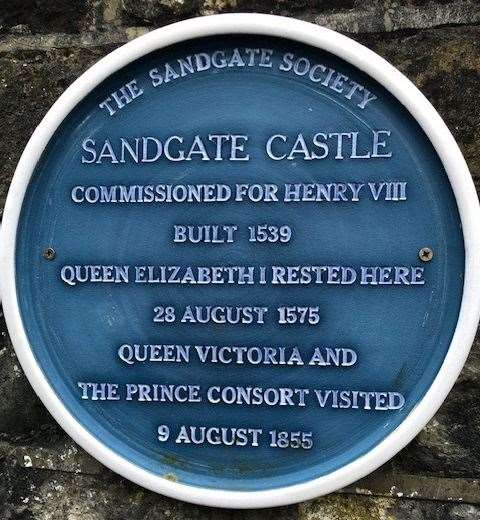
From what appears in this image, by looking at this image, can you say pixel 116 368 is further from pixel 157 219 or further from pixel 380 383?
pixel 380 383

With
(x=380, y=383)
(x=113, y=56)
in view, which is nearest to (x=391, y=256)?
(x=380, y=383)

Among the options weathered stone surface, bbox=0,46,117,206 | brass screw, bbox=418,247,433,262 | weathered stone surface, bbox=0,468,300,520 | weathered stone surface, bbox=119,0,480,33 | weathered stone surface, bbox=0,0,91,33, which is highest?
weathered stone surface, bbox=119,0,480,33

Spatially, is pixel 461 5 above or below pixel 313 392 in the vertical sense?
above

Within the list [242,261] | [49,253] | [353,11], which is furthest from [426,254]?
[49,253]

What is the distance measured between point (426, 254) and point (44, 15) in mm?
898

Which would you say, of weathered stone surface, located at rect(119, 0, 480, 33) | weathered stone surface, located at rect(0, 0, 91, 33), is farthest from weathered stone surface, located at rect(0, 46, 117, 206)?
weathered stone surface, located at rect(119, 0, 480, 33)

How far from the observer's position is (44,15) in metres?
1.41

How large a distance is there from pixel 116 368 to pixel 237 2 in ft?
2.45

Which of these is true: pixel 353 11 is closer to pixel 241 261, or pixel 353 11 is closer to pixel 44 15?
pixel 241 261

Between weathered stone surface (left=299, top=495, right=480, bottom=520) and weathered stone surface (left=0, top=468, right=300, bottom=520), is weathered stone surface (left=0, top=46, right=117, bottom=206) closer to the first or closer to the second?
weathered stone surface (left=0, top=468, right=300, bottom=520)

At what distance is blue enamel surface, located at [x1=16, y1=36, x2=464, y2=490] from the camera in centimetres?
126

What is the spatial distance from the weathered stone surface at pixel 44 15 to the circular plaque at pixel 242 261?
17cm

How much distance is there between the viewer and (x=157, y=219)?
1.32 m

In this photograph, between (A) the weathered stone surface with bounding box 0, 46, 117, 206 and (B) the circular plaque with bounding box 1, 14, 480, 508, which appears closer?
(B) the circular plaque with bounding box 1, 14, 480, 508
